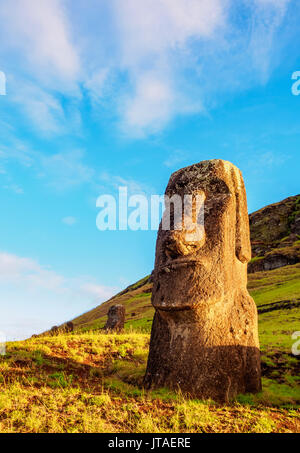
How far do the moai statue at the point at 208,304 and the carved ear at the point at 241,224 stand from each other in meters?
0.03

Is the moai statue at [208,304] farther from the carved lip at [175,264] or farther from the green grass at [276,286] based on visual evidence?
the green grass at [276,286]

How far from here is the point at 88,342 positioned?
13.8 metres

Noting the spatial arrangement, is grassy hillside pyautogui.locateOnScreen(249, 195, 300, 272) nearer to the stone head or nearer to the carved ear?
the carved ear

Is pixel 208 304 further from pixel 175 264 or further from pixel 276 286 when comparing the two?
pixel 276 286

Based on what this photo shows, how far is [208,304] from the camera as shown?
869cm

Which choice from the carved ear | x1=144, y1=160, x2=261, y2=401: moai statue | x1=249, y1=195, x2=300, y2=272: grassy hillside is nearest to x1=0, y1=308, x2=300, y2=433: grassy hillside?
x1=144, y1=160, x2=261, y2=401: moai statue

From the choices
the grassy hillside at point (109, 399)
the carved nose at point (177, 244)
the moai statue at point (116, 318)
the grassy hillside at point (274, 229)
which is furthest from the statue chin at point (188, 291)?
the grassy hillside at point (274, 229)

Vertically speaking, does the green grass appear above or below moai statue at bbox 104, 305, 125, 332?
above

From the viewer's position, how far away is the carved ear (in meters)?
9.83

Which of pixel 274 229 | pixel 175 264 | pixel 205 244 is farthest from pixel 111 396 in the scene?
pixel 274 229

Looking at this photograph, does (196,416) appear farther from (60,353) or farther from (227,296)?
(60,353)

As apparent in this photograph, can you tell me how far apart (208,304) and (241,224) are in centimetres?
251

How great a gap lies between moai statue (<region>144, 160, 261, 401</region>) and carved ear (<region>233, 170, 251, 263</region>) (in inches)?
1.0
